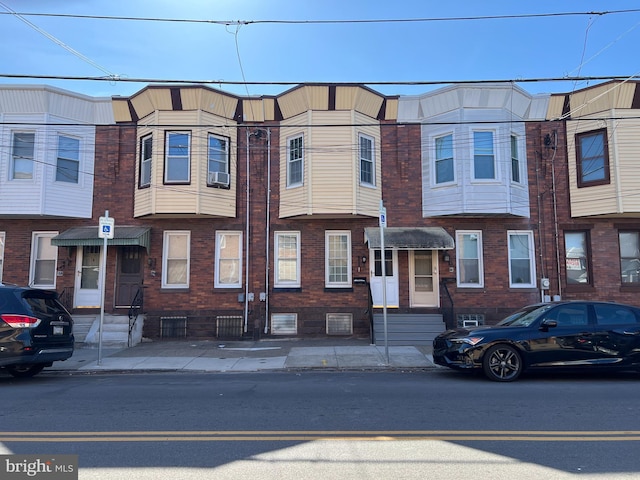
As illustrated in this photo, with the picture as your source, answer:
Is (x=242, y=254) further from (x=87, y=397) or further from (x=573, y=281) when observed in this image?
(x=573, y=281)

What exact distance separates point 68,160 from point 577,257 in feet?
53.5

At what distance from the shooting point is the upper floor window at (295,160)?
46.1ft

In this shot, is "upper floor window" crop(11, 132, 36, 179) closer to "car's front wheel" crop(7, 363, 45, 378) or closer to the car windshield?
"car's front wheel" crop(7, 363, 45, 378)

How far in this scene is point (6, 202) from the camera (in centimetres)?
1330

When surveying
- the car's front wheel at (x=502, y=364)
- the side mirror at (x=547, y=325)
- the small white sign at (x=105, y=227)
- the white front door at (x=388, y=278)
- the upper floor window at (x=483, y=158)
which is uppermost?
the upper floor window at (x=483, y=158)

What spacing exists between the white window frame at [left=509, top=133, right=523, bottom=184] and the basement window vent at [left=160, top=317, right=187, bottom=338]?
36.9ft

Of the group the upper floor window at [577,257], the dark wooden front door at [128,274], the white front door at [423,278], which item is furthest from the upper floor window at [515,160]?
the dark wooden front door at [128,274]

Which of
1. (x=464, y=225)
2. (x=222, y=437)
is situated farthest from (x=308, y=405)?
(x=464, y=225)

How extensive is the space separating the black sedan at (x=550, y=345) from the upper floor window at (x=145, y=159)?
10458 mm

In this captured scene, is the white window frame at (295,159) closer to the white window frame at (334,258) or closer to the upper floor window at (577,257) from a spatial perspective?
the white window frame at (334,258)

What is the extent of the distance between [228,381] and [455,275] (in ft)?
27.8

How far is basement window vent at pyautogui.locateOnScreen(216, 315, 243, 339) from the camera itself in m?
13.8

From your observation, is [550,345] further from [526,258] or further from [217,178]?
[217,178]

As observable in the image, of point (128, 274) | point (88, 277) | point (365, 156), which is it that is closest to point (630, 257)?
point (365, 156)
